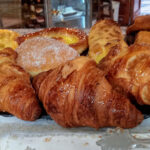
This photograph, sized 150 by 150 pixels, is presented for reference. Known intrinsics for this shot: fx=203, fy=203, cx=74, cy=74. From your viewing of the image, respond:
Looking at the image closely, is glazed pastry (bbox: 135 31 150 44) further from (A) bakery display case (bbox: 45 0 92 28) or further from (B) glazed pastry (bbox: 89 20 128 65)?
(A) bakery display case (bbox: 45 0 92 28)

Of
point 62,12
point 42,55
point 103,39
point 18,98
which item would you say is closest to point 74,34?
point 103,39

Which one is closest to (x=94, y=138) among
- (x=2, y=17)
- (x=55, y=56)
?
(x=55, y=56)

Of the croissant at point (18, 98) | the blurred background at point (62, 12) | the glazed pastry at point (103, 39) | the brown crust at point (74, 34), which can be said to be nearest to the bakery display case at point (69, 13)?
the blurred background at point (62, 12)

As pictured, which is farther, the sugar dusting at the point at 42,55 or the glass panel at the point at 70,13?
the glass panel at the point at 70,13

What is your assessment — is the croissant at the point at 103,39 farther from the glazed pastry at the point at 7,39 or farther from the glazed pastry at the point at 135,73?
the glazed pastry at the point at 7,39

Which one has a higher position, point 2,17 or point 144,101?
point 2,17

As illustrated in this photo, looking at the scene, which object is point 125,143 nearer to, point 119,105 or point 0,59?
point 119,105

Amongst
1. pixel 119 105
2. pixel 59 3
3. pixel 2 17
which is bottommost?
pixel 119 105

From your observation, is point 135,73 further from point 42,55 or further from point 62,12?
point 62,12
